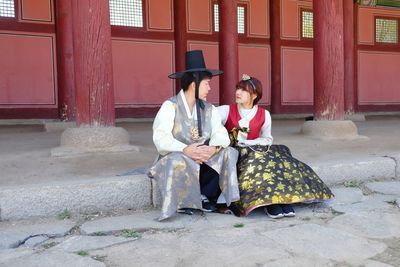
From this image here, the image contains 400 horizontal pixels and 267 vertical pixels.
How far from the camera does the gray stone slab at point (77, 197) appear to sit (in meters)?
3.27

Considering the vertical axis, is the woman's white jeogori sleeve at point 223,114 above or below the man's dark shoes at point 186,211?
above

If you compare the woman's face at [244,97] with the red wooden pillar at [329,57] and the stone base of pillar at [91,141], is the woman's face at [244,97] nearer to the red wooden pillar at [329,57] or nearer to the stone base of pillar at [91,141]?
the stone base of pillar at [91,141]

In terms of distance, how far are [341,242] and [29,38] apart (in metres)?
8.97

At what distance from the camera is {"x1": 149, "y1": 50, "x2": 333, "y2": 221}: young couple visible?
332 cm

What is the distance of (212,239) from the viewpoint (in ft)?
9.42

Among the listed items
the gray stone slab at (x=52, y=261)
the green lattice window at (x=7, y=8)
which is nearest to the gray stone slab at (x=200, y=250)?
the gray stone slab at (x=52, y=261)

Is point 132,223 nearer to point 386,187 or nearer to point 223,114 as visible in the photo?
point 223,114

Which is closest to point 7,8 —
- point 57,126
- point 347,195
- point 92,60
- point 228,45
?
point 57,126

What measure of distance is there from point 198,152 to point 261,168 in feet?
1.74

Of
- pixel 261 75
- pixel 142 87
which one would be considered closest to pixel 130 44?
pixel 142 87

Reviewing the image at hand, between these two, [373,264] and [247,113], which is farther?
[247,113]

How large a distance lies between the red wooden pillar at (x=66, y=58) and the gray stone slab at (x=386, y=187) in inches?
215

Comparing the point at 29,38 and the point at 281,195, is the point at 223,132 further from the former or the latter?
the point at 29,38

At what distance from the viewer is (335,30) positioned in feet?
21.4
